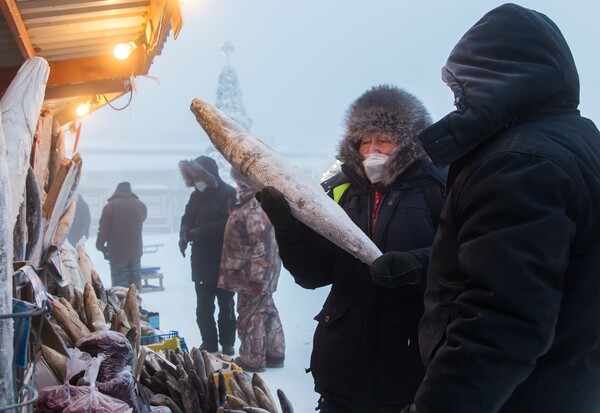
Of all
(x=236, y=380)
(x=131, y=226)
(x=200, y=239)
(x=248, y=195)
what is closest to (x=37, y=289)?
(x=236, y=380)

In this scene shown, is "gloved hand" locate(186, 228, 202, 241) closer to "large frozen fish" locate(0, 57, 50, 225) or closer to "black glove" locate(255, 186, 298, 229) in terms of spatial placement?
"black glove" locate(255, 186, 298, 229)

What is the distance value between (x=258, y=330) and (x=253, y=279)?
1.54 feet

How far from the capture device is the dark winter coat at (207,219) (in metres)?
6.24

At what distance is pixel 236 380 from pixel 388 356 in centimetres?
85

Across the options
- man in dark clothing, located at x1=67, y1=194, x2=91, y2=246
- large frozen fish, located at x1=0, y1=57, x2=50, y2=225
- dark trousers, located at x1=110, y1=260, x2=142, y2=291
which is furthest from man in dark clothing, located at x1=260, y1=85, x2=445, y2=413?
man in dark clothing, located at x1=67, y1=194, x2=91, y2=246

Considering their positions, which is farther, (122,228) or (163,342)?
(122,228)

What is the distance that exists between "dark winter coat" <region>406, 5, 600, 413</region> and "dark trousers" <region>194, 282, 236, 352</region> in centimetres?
476

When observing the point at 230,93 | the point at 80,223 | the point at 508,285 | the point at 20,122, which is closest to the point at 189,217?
→ the point at 20,122

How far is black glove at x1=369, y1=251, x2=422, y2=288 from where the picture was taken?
2.08 meters

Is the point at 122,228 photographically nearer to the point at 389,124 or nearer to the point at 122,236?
the point at 122,236

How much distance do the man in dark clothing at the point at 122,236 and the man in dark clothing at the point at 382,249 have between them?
6291mm

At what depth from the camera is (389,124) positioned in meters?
2.46

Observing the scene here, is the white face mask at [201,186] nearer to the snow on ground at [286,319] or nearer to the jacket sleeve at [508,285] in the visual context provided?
the snow on ground at [286,319]

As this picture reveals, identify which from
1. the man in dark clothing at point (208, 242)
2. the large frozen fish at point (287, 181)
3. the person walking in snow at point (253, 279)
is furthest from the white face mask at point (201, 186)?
the large frozen fish at point (287, 181)
